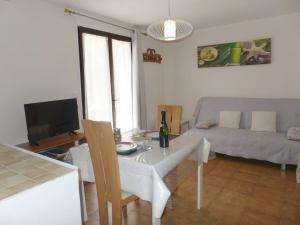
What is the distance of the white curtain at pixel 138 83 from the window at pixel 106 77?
0.39 ft

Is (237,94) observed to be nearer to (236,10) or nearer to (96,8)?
(236,10)

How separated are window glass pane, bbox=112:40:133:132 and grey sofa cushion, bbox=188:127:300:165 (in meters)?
1.33

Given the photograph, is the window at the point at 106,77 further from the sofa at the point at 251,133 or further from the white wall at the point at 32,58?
the sofa at the point at 251,133

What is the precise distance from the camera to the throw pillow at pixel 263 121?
3760 mm

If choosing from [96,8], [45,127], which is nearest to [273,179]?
[45,127]

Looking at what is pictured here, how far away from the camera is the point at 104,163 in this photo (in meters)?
1.75

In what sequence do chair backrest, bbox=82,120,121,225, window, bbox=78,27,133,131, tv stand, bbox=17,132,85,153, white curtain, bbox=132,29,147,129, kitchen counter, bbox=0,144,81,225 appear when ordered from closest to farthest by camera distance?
1. kitchen counter, bbox=0,144,81,225
2. chair backrest, bbox=82,120,121,225
3. tv stand, bbox=17,132,85,153
4. window, bbox=78,27,133,131
5. white curtain, bbox=132,29,147,129

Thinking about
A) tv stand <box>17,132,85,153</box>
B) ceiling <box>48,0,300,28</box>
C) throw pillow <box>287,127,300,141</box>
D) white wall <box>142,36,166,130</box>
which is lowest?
throw pillow <box>287,127,300,141</box>

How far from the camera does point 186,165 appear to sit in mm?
2469

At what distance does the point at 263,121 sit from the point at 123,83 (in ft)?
7.91

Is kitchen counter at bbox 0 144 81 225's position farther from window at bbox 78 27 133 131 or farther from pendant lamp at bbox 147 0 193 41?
window at bbox 78 27 133 131

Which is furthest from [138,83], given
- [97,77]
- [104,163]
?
[104,163]

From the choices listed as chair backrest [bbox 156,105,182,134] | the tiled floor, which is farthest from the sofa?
chair backrest [bbox 156,105,182,134]

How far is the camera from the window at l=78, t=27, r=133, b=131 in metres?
3.46
